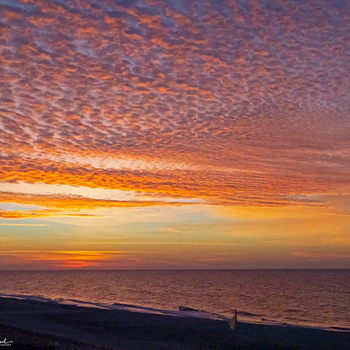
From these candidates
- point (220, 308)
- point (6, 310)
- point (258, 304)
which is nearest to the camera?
point (6, 310)

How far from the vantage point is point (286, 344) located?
1300 inches

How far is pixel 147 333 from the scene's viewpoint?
36.7 metres

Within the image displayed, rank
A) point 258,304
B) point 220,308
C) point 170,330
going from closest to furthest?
point 170,330
point 220,308
point 258,304

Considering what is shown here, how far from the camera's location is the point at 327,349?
31.6 m

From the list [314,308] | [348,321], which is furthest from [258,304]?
[348,321]

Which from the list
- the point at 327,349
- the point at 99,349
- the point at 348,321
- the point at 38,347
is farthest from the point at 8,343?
the point at 348,321

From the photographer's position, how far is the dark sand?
29.7 m

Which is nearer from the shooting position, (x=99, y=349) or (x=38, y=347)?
(x=38, y=347)

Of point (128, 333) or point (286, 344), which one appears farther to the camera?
point (128, 333)

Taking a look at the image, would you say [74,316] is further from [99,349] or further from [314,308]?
[314,308]

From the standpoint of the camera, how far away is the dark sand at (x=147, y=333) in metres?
29.7

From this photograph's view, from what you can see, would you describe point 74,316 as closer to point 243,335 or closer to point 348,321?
point 243,335

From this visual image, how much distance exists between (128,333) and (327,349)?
16.5 m

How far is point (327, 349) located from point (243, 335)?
7.63 m
